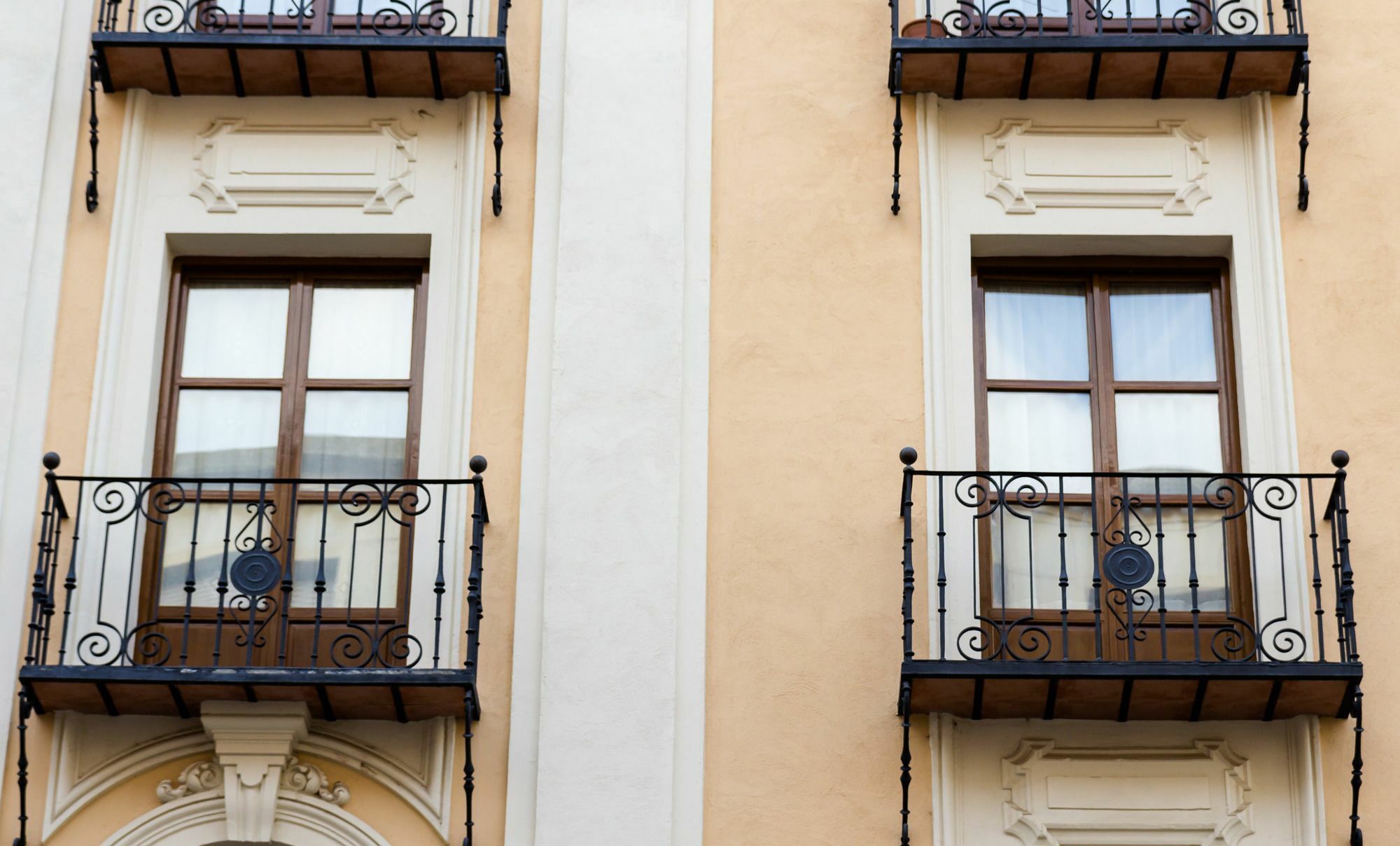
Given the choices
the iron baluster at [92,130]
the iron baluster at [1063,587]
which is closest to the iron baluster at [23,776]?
the iron baluster at [92,130]

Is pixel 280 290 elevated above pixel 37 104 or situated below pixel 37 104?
below

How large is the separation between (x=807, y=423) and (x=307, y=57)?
3189 millimetres

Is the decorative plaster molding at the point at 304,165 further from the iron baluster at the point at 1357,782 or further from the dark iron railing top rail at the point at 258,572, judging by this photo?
the iron baluster at the point at 1357,782

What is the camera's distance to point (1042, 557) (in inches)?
447

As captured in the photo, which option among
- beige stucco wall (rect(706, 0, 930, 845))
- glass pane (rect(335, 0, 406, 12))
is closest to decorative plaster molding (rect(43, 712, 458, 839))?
beige stucco wall (rect(706, 0, 930, 845))

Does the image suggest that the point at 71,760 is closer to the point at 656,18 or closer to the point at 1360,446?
the point at 656,18

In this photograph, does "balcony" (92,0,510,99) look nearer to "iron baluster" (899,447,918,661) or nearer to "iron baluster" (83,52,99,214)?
"iron baluster" (83,52,99,214)

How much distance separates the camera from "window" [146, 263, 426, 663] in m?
11.3

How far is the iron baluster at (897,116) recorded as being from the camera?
11688mm

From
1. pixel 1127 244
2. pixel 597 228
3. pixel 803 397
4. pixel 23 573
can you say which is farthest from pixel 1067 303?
pixel 23 573

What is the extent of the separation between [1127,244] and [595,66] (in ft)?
9.50

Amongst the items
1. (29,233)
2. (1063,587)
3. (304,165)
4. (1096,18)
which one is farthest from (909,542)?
(29,233)

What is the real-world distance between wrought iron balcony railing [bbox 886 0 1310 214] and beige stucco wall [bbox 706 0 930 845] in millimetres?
260

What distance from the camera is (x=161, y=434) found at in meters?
11.7
